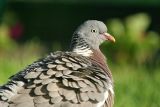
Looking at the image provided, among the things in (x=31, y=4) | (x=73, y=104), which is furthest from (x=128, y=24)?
(x=73, y=104)

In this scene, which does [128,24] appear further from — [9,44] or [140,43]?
[9,44]

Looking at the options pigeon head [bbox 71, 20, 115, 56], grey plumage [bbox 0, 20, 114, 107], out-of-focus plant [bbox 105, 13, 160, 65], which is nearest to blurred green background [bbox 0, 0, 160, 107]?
out-of-focus plant [bbox 105, 13, 160, 65]

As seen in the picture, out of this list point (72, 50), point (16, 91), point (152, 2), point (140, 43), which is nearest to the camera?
point (16, 91)

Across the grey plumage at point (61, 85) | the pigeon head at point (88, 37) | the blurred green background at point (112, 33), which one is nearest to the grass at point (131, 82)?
the blurred green background at point (112, 33)

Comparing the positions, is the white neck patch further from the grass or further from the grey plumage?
the grass

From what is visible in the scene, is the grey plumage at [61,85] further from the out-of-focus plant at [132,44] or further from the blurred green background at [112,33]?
the out-of-focus plant at [132,44]
